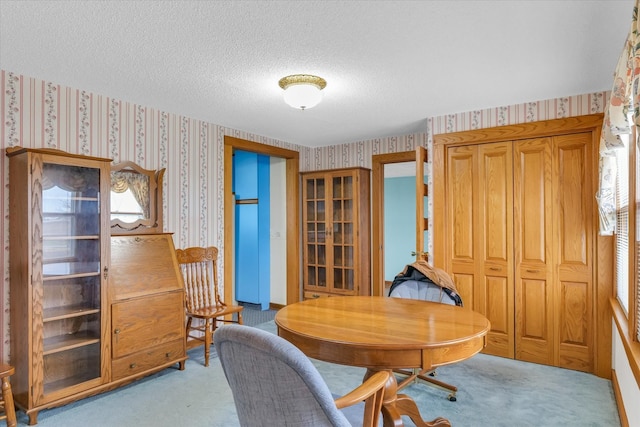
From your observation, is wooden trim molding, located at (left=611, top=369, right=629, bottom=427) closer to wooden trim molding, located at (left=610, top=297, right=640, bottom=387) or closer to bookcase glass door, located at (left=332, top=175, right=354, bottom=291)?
wooden trim molding, located at (left=610, top=297, right=640, bottom=387)

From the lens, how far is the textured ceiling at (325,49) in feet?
6.32

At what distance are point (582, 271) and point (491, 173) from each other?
110 cm

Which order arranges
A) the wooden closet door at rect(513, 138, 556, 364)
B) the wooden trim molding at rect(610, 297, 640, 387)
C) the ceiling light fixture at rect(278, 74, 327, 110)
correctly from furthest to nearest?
the wooden closet door at rect(513, 138, 556, 364) → the ceiling light fixture at rect(278, 74, 327, 110) → the wooden trim molding at rect(610, 297, 640, 387)

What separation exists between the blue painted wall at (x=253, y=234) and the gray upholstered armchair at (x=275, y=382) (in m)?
4.29

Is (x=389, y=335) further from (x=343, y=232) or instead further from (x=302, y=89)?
(x=343, y=232)

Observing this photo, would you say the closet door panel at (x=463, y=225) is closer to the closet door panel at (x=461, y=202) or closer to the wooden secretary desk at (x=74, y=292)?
the closet door panel at (x=461, y=202)

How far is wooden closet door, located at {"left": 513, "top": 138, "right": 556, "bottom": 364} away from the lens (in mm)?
3393

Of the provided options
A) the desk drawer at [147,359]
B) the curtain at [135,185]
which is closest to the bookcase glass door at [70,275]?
the desk drawer at [147,359]

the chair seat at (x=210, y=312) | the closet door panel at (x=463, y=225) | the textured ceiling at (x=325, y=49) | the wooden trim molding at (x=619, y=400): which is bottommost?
the wooden trim molding at (x=619, y=400)

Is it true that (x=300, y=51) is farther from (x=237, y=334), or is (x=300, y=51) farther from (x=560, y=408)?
(x=560, y=408)

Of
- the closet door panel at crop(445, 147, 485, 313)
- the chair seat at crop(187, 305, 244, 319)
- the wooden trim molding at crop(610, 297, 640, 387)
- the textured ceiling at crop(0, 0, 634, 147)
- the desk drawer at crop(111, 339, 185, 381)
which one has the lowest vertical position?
the desk drawer at crop(111, 339, 185, 381)

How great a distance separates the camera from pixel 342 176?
16.8ft

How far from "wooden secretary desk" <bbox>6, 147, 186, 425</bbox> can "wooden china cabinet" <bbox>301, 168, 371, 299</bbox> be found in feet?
7.96

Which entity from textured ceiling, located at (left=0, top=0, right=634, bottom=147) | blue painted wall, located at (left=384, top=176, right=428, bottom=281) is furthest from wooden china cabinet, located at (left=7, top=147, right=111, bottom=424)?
blue painted wall, located at (left=384, top=176, right=428, bottom=281)
